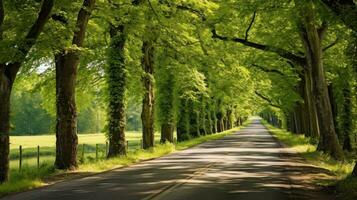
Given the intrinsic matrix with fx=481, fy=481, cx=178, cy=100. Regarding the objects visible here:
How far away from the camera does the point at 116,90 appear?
2630cm

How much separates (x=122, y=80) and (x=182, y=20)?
4.62m

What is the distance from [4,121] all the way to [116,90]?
10.1m

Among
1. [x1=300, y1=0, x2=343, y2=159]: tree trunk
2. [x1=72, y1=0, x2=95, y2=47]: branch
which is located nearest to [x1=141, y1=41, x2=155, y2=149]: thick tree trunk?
[x1=300, y1=0, x2=343, y2=159]: tree trunk

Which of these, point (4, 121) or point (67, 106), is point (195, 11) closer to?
point (67, 106)

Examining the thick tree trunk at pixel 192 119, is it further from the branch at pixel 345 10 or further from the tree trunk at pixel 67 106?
the branch at pixel 345 10

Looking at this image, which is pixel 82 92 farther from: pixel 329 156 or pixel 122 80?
pixel 329 156

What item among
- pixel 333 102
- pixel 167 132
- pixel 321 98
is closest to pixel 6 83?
pixel 321 98

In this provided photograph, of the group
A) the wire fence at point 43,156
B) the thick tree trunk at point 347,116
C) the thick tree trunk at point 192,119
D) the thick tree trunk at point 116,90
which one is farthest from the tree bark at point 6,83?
the thick tree trunk at point 192,119

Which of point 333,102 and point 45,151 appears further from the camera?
point 45,151

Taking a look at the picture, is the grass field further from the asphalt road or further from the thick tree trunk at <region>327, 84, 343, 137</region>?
the thick tree trunk at <region>327, 84, 343, 137</region>

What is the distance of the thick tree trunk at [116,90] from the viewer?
26062 millimetres

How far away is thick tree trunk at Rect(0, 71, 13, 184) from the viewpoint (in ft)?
54.1

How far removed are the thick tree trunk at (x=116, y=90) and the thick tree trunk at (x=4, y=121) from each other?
9720 mm

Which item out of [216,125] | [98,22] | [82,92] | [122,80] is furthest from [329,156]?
[216,125]
